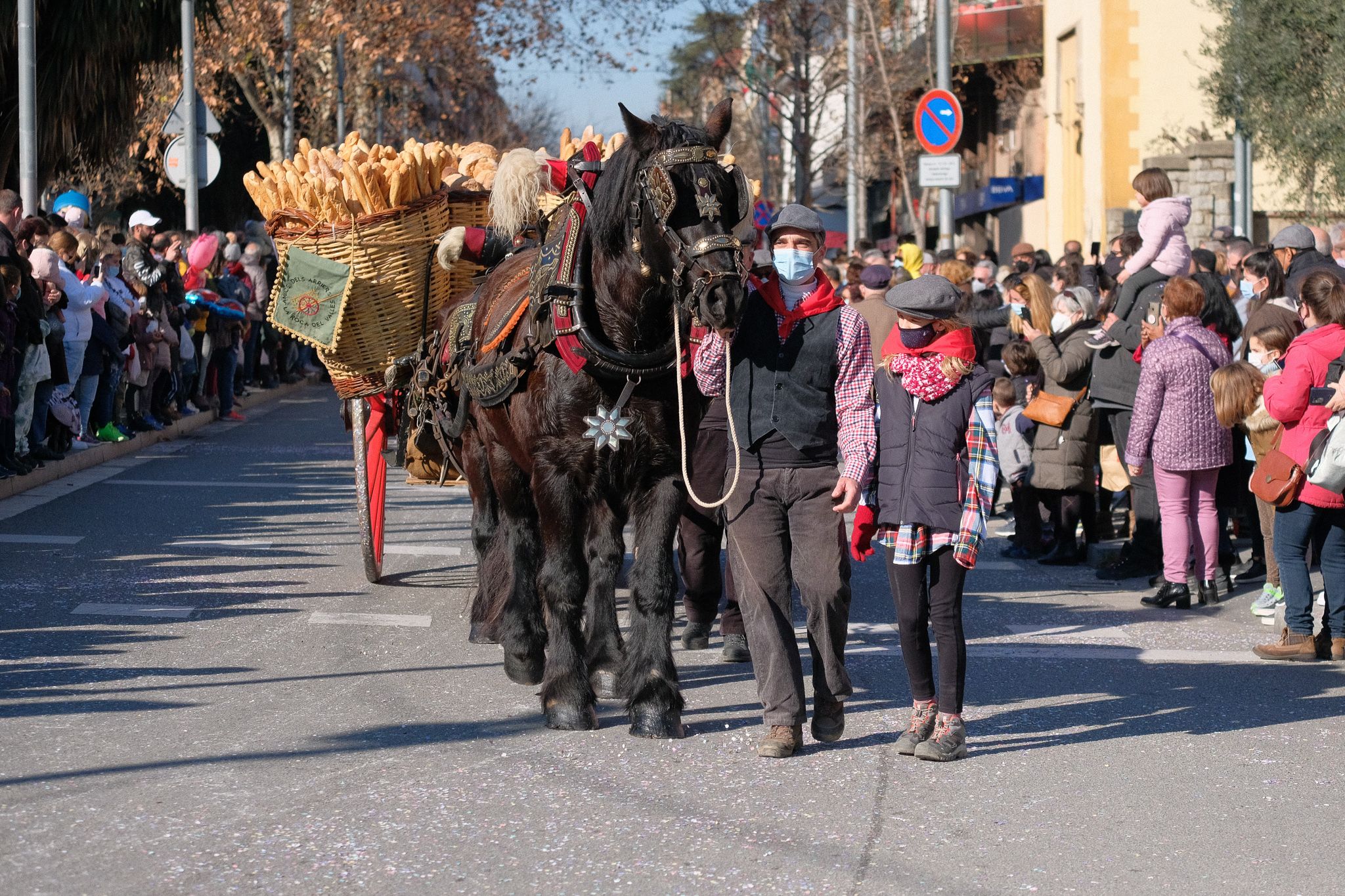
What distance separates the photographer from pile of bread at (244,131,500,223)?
8445 millimetres

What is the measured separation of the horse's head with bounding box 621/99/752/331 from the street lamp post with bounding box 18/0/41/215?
1123 centimetres

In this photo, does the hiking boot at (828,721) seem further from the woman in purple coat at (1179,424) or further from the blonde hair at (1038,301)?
the blonde hair at (1038,301)

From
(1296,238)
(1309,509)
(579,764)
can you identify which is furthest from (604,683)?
(1296,238)

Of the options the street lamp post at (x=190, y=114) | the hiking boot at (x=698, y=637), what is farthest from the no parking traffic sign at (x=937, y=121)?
the hiking boot at (x=698, y=637)

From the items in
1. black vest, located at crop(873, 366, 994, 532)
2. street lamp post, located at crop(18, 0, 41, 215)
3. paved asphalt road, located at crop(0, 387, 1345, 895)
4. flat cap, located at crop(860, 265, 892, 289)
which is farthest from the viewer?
street lamp post, located at crop(18, 0, 41, 215)

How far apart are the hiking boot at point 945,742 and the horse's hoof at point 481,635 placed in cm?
247

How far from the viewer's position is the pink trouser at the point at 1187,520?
391 inches

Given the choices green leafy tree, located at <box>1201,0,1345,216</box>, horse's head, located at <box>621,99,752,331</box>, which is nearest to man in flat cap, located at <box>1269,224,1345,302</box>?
green leafy tree, located at <box>1201,0,1345,216</box>

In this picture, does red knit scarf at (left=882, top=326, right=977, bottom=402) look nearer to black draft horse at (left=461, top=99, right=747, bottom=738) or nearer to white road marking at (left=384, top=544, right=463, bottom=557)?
black draft horse at (left=461, top=99, right=747, bottom=738)

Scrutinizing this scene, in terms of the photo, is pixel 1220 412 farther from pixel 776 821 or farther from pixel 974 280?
pixel 974 280

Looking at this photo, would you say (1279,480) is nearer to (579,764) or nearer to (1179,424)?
(1179,424)

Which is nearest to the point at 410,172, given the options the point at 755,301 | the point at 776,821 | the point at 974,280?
the point at 755,301

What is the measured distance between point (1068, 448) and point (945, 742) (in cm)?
524

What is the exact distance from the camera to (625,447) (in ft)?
21.9
